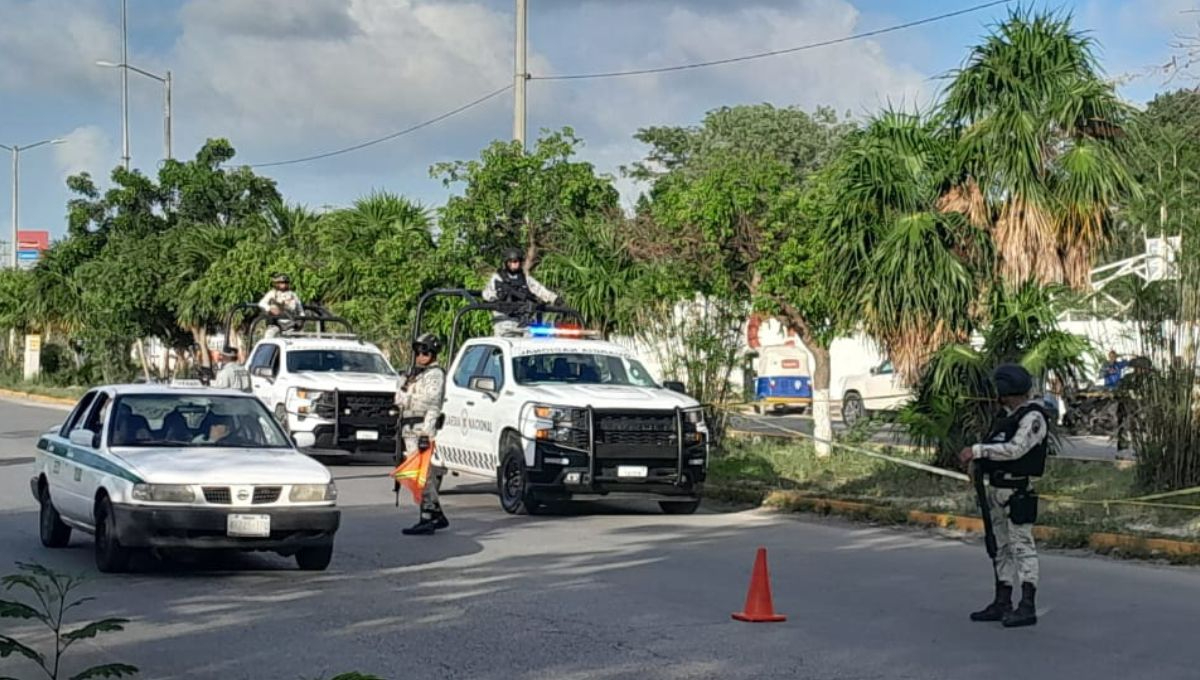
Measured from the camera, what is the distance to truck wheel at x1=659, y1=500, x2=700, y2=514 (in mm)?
17500

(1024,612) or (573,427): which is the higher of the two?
(573,427)

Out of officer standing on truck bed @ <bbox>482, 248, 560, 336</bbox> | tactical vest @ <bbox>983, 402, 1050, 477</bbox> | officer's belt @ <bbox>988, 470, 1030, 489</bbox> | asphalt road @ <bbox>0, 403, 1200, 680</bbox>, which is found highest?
officer standing on truck bed @ <bbox>482, 248, 560, 336</bbox>

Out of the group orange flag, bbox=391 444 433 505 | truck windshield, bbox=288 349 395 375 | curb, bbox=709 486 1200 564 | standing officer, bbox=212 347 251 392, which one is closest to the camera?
curb, bbox=709 486 1200 564

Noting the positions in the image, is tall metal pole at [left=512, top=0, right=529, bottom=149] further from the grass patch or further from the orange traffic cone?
the orange traffic cone

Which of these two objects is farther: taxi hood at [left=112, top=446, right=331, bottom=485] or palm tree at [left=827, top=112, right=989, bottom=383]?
palm tree at [left=827, top=112, right=989, bottom=383]

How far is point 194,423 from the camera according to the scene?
1313 cm

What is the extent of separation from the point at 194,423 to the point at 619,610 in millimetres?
4287

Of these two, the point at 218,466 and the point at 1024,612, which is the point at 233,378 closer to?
the point at 218,466

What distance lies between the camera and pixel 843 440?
2248 cm

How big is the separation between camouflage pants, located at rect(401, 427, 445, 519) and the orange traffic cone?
17.4 feet

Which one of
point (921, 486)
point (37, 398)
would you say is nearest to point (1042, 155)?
point (921, 486)

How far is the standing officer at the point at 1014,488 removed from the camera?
32.9 ft

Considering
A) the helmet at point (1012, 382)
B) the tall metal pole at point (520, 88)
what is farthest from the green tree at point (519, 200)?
the helmet at point (1012, 382)

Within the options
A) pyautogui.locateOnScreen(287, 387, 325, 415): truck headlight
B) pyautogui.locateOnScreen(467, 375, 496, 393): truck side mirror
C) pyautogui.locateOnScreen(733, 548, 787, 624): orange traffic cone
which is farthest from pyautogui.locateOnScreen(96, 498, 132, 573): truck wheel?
pyautogui.locateOnScreen(287, 387, 325, 415): truck headlight
